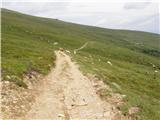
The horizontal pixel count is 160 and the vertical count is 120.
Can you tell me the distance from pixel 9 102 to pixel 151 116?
1305 centimetres

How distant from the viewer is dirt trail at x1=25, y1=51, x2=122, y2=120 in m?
28.1

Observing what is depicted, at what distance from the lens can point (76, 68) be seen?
54.3 m

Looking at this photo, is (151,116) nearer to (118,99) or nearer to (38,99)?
(118,99)

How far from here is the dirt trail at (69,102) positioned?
28.1 meters

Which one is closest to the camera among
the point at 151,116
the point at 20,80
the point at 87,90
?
the point at 151,116

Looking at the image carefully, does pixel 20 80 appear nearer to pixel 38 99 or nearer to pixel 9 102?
pixel 38 99

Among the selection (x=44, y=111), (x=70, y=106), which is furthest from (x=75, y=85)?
(x=44, y=111)

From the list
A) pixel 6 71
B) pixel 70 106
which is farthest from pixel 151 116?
pixel 6 71

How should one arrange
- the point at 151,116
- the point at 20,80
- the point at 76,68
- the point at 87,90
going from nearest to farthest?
the point at 151,116, the point at 20,80, the point at 87,90, the point at 76,68

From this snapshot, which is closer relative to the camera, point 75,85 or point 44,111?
point 44,111

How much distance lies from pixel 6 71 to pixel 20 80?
9.30 ft

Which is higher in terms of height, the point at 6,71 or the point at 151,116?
the point at 6,71

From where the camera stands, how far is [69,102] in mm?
31953

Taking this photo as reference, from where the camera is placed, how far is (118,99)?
114ft
